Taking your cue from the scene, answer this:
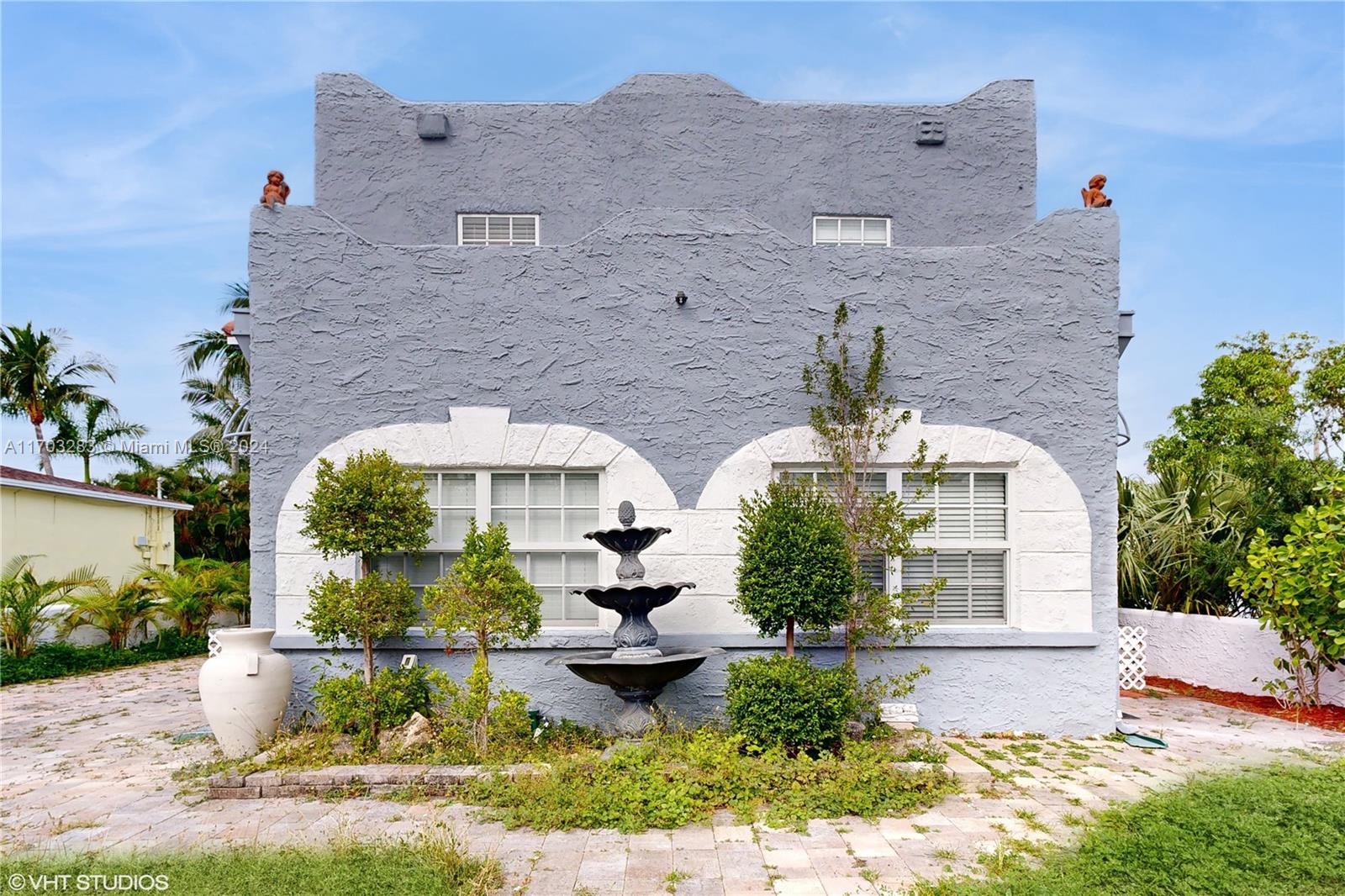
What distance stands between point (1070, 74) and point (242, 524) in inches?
838

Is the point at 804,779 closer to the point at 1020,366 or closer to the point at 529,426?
the point at 529,426

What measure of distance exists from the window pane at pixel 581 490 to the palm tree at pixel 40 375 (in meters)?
23.2

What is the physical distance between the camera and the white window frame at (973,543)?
25.0 ft

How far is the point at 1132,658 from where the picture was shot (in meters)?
10.5

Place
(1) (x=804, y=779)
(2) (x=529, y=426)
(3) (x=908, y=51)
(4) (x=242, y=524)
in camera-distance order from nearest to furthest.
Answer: (1) (x=804, y=779) < (2) (x=529, y=426) < (3) (x=908, y=51) < (4) (x=242, y=524)

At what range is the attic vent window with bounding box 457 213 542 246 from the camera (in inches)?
404

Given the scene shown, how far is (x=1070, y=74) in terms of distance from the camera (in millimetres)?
9602

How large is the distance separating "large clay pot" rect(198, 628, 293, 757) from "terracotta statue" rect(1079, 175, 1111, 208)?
837cm

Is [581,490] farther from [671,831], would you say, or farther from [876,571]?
[671,831]


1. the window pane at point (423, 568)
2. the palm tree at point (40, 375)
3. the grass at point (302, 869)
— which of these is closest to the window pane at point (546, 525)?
the window pane at point (423, 568)

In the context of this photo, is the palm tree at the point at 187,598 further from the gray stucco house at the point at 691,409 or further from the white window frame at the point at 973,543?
the white window frame at the point at 973,543

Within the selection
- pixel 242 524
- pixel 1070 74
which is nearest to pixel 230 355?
pixel 242 524

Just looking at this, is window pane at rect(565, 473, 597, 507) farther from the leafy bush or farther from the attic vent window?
the attic vent window

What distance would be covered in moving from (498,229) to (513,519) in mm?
4360
